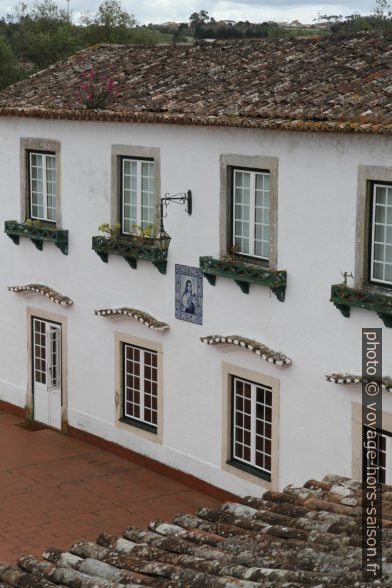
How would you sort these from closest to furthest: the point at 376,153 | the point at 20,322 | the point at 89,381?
1. the point at 376,153
2. the point at 89,381
3. the point at 20,322

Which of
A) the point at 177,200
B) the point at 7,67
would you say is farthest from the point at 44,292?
the point at 7,67

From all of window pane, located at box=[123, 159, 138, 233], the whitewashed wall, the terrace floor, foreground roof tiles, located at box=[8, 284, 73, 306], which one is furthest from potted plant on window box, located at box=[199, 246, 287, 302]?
foreground roof tiles, located at box=[8, 284, 73, 306]

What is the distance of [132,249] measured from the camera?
16.8 m

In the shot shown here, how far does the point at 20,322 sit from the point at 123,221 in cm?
371

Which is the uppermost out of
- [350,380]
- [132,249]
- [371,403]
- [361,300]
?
[132,249]

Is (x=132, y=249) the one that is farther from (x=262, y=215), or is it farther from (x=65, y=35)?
(x=65, y=35)

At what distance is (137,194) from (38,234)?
8.89 feet

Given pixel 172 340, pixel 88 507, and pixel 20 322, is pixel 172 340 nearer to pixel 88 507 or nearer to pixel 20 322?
pixel 88 507

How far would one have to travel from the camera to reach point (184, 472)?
16641 mm

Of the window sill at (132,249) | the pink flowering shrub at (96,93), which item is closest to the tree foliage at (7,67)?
the pink flowering shrub at (96,93)

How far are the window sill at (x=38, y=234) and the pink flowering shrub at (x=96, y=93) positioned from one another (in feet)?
7.55

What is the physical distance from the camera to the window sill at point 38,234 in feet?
60.6

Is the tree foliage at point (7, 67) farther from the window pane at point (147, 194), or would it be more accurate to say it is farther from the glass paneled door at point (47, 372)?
the window pane at point (147, 194)

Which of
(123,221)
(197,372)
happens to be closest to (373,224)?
(197,372)
